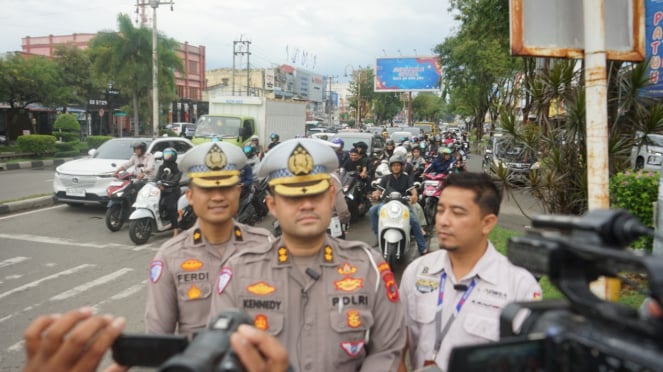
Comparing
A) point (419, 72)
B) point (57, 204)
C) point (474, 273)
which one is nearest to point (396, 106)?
point (419, 72)

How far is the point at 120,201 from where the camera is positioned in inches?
350

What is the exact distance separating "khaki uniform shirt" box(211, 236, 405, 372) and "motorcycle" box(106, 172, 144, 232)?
24.6ft

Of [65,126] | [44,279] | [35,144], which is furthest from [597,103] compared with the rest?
[65,126]

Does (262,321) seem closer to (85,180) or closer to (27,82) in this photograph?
(85,180)

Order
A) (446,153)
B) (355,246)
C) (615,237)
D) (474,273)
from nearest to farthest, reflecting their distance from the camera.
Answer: (615,237) → (355,246) → (474,273) → (446,153)

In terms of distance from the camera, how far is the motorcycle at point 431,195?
8.92 metres

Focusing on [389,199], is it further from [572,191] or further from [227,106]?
[227,106]

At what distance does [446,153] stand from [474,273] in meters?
7.64

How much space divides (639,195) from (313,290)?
5.24m

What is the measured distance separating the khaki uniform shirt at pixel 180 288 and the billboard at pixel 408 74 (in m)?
31.5

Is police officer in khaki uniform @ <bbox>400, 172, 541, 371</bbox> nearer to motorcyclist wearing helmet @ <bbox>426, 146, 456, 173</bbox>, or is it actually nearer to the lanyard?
the lanyard

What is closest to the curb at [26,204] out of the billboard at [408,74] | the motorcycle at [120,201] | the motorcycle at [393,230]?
the motorcycle at [120,201]

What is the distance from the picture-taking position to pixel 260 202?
33.1ft

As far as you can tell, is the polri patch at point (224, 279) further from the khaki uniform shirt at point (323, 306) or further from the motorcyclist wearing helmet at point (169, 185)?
the motorcyclist wearing helmet at point (169, 185)
